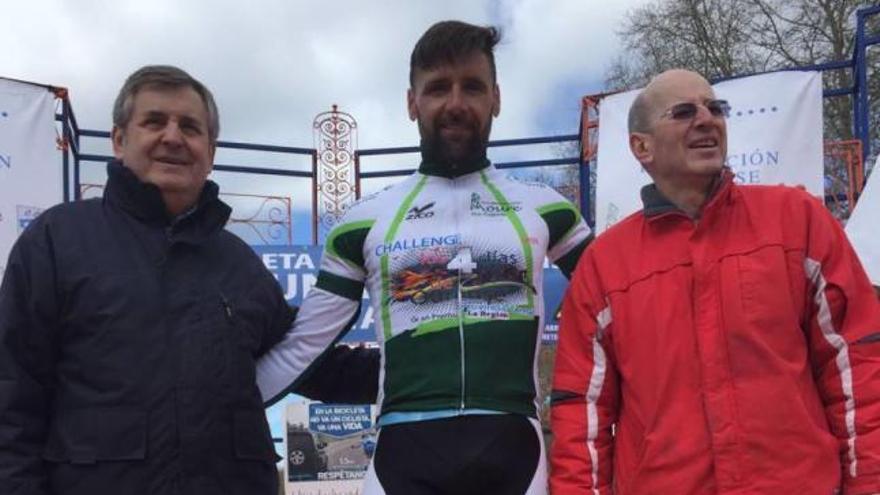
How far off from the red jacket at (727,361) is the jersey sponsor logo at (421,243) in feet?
1.39

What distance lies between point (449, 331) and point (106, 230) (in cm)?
100

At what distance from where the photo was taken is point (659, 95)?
2.65 metres

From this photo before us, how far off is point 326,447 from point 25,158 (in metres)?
3.45

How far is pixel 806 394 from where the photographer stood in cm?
230

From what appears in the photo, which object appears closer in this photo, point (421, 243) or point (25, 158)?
point (421, 243)

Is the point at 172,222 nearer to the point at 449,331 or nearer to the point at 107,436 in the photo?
the point at 107,436

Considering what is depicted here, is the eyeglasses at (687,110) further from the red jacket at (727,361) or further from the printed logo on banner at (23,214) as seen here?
the printed logo on banner at (23,214)

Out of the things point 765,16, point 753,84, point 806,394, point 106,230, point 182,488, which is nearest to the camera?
point 806,394

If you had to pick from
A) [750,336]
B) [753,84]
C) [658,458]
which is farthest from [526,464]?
[753,84]

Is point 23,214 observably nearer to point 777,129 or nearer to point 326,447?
point 326,447

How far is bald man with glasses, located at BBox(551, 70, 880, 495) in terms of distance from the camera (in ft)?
7.44

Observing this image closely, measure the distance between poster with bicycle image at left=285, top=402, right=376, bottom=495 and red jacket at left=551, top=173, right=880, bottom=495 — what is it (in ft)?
18.7

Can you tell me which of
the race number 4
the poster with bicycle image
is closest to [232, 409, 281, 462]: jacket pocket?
the race number 4

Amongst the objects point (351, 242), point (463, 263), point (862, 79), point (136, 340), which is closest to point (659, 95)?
point (463, 263)
